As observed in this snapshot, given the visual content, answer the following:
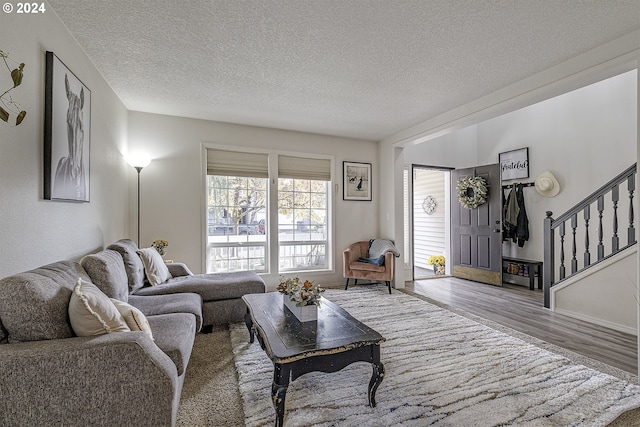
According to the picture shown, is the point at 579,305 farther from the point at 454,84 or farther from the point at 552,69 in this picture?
the point at 454,84

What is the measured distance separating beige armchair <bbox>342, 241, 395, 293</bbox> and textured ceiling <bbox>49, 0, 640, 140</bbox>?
7.48 feet

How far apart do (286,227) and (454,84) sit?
3.05 meters

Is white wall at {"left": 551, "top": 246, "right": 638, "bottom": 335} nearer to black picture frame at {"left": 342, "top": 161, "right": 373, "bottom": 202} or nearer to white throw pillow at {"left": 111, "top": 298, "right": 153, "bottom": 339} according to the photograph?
black picture frame at {"left": 342, "top": 161, "right": 373, "bottom": 202}

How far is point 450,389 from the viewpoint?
1.97m

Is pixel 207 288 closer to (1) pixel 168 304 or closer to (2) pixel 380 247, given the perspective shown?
(1) pixel 168 304

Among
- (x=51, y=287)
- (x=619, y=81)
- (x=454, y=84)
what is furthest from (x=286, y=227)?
(x=619, y=81)

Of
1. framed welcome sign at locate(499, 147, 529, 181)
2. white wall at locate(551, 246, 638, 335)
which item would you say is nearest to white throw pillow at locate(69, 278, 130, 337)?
white wall at locate(551, 246, 638, 335)

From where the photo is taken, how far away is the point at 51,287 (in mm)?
1391

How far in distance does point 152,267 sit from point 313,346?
6.83 ft

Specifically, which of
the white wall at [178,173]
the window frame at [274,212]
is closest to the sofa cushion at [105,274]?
the white wall at [178,173]

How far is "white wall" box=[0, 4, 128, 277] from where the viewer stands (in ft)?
5.01

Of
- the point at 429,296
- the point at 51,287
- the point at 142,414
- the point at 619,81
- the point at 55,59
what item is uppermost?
the point at 619,81

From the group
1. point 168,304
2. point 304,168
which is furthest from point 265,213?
point 168,304

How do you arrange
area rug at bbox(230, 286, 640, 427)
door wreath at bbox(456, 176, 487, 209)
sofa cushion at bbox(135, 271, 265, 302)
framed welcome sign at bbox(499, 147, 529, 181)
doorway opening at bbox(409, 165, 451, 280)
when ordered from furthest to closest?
1. doorway opening at bbox(409, 165, 451, 280)
2. door wreath at bbox(456, 176, 487, 209)
3. framed welcome sign at bbox(499, 147, 529, 181)
4. sofa cushion at bbox(135, 271, 265, 302)
5. area rug at bbox(230, 286, 640, 427)
